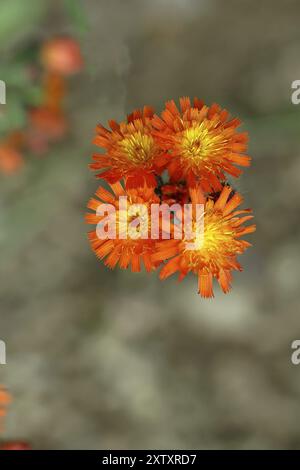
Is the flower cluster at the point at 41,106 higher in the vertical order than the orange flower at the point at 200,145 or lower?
higher

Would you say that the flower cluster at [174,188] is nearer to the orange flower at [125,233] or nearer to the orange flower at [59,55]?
the orange flower at [125,233]

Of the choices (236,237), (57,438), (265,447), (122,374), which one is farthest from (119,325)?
(236,237)

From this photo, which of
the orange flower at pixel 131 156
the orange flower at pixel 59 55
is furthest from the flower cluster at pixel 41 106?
the orange flower at pixel 131 156
